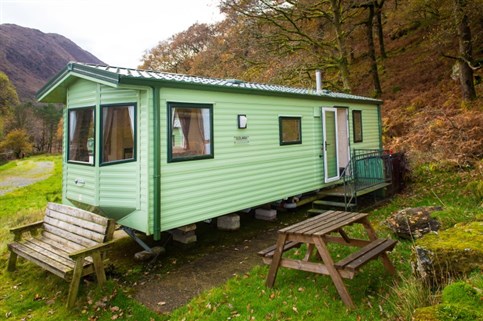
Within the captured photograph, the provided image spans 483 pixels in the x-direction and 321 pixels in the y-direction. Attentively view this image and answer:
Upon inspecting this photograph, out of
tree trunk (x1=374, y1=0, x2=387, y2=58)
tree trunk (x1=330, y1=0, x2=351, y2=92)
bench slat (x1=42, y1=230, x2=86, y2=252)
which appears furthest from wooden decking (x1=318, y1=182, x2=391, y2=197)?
tree trunk (x1=374, y1=0, x2=387, y2=58)

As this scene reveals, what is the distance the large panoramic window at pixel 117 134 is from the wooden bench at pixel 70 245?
3.57ft

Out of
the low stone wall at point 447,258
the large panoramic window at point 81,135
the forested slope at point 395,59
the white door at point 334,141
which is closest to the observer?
the low stone wall at point 447,258

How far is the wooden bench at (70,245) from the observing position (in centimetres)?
425

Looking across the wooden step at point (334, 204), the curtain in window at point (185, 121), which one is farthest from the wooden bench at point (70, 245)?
the wooden step at point (334, 204)

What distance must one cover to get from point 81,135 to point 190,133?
2.21 meters

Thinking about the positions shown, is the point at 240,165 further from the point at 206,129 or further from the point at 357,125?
the point at 357,125

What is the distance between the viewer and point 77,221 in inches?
203

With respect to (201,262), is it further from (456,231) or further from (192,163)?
(456,231)

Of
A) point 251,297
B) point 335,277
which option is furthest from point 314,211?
point 335,277

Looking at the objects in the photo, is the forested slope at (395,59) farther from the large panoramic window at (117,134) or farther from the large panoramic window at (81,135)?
the large panoramic window at (81,135)

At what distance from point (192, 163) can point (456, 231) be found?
4.07 m

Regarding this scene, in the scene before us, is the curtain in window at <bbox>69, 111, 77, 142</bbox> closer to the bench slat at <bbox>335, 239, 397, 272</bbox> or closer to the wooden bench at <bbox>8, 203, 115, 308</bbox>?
the wooden bench at <bbox>8, 203, 115, 308</bbox>

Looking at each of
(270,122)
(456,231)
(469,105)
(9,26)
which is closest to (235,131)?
(270,122)

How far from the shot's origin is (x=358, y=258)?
3670mm
